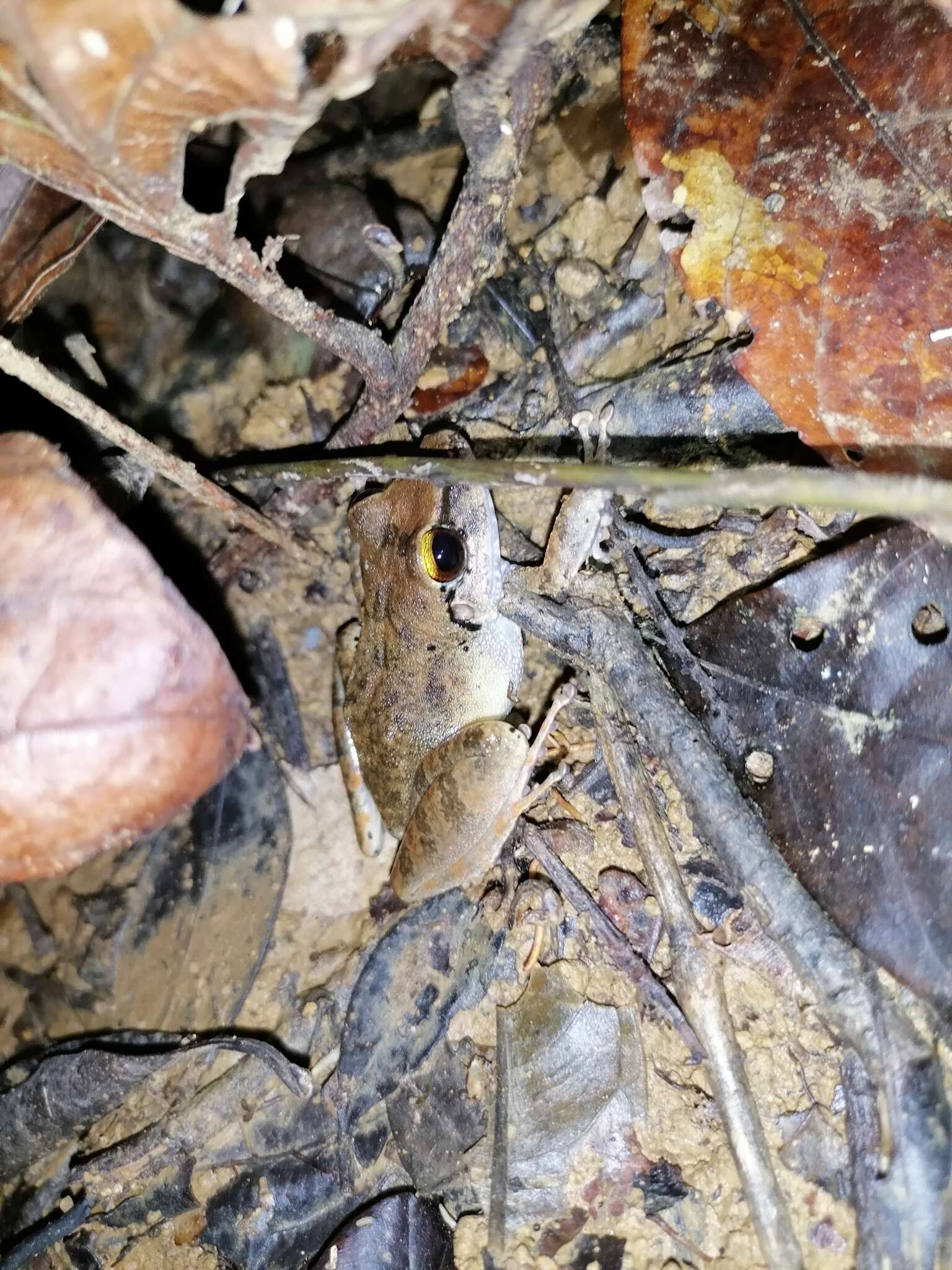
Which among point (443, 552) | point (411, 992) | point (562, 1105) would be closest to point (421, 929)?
point (411, 992)

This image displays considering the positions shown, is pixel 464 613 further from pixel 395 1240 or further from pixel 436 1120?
pixel 395 1240

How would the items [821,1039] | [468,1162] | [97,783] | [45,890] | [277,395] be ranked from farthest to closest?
[45,890]
[277,395]
[468,1162]
[821,1039]
[97,783]

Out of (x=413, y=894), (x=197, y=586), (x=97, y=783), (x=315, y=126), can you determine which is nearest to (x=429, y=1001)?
(x=413, y=894)

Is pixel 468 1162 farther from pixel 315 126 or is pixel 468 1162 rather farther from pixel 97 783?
pixel 315 126

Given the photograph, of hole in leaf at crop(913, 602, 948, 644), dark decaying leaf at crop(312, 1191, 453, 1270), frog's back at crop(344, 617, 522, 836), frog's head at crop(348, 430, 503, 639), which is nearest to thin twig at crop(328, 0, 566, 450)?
frog's head at crop(348, 430, 503, 639)

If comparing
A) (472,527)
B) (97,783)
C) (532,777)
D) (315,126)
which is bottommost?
(532,777)

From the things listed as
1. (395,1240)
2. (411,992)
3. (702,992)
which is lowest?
(395,1240)

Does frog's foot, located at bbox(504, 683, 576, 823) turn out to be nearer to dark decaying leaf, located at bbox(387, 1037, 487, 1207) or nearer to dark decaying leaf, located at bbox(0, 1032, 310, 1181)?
dark decaying leaf, located at bbox(387, 1037, 487, 1207)
